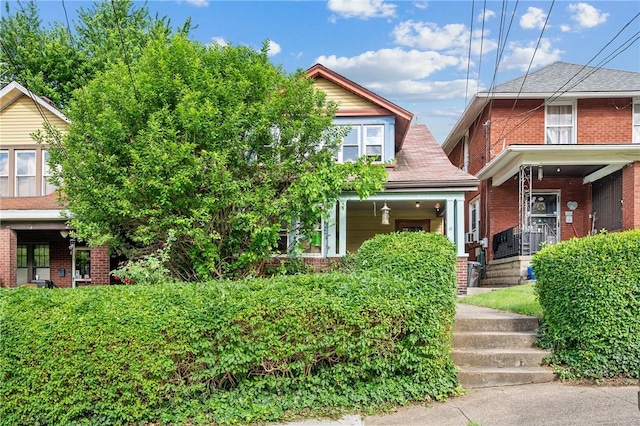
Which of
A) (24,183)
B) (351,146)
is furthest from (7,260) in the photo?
(351,146)

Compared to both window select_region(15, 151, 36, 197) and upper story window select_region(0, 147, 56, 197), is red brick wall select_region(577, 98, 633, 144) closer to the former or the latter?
upper story window select_region(0, 147, 56, 197)

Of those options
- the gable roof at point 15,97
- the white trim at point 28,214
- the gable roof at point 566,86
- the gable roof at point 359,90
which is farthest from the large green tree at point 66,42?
the gable roof at point 566,86

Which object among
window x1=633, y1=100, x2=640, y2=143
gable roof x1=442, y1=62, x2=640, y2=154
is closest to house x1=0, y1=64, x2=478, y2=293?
gable roof x1=442, y1=62, x2=640, y2=154

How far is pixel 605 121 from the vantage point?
15664mm

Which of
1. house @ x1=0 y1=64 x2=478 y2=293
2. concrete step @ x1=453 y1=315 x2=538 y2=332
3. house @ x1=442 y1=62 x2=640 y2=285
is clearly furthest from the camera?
house @ x1=442 y1=62 x2=640 y2=285

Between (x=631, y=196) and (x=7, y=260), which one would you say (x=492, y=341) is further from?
(x=7, y=260)

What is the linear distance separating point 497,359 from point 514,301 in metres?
2.75

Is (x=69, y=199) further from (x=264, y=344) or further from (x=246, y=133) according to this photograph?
(x=264, y=344)

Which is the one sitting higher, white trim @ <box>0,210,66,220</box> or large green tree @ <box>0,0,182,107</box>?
large green tree @ <box>0,0,182,107</box>

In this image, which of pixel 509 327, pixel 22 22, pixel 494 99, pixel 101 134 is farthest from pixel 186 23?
pixel 509 327

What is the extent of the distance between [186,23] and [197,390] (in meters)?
22.6

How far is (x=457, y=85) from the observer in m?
18.3

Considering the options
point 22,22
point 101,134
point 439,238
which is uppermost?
point 22,22

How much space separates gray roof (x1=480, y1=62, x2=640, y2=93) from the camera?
15430 millimetres
